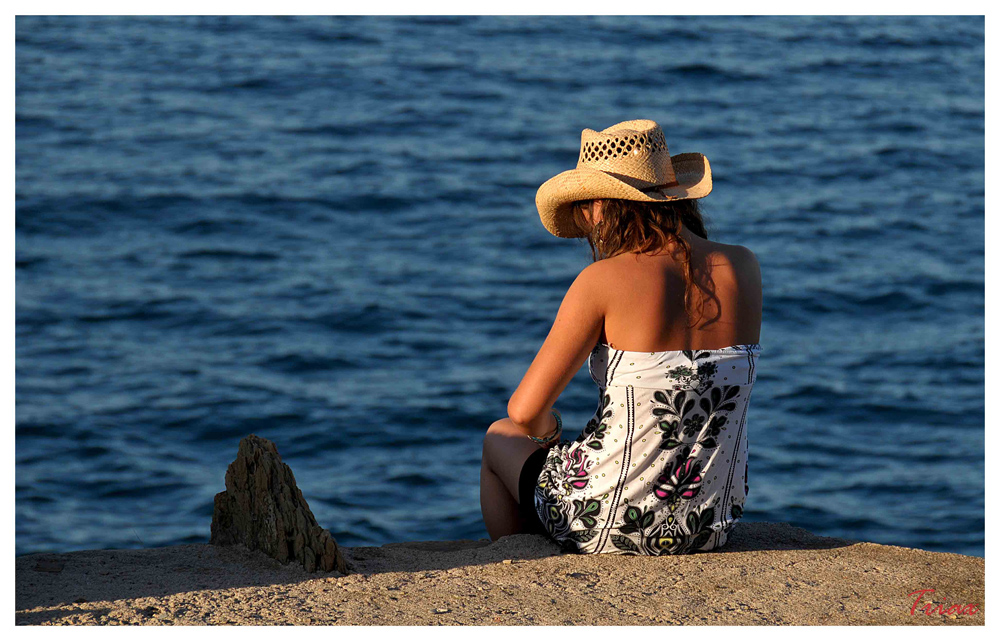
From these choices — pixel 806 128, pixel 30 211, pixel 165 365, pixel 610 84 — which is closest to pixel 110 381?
pixel 165 365

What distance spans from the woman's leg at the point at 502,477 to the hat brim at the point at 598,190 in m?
0.66

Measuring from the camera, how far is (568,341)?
2850mm

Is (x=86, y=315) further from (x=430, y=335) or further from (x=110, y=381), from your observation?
(x=430, y=335)

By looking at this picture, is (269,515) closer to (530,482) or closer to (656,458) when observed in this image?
(530,482)

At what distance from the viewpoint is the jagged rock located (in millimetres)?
3006

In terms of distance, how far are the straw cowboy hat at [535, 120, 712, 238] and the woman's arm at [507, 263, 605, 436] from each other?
10.2 inches

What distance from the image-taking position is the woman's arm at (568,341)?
111 inches

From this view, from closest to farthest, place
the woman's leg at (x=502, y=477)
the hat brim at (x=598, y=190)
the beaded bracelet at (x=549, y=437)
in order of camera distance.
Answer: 1. the hat brim at (x=598, y=190)
2. the beaded bracelet at (x=549, y=437)
3. the woman's leg at (x=502, y=477)

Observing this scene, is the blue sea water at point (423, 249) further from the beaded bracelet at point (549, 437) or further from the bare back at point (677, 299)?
the bare back at point (677, 299)

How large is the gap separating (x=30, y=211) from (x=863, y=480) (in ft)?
27.8

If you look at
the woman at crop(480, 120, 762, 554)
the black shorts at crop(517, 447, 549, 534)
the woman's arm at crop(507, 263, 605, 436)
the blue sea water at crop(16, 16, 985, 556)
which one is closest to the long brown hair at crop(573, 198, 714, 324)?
the woman at crop(480, 120, 762, 554)
